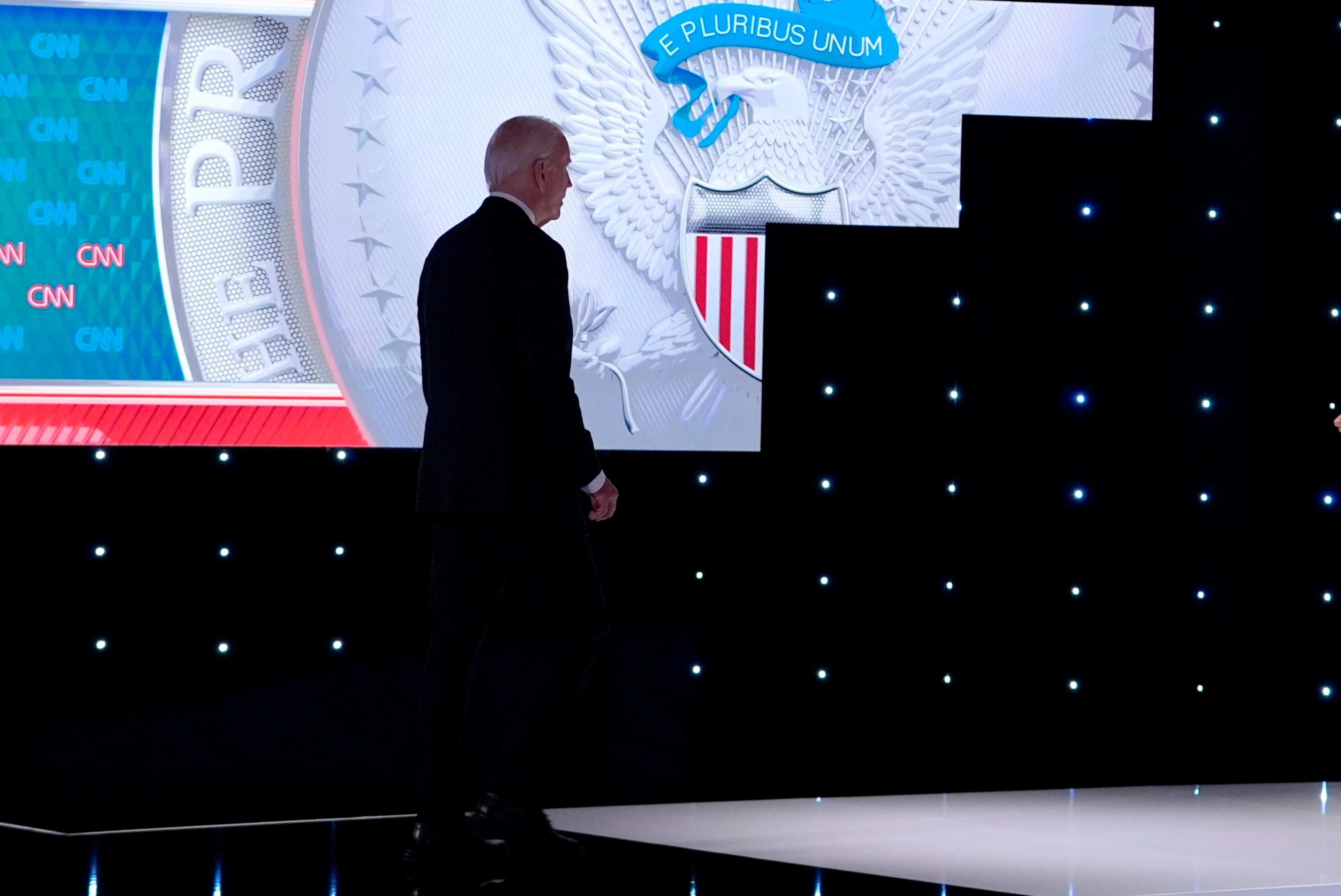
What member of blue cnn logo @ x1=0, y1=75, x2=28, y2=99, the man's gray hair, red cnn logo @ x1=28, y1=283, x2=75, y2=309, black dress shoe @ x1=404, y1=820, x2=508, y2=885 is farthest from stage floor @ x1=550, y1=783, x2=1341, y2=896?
blue cnn logo @ x1=0, y1=75, x2=28, y2=99

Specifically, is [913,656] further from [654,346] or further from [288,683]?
[288,683]

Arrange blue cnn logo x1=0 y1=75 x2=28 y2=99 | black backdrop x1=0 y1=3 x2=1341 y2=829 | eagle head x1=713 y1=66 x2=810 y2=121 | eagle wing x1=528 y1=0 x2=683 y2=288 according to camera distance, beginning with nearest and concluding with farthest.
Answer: blue cnn logo x1=0 y1=75 x2=28 y2=99, black backdrop x1=0 y1=3 x2=1341 y2=829, eagle wing x1=528 y1=0 x2=683 y2=288, eagle head x1=713 y1=66 x2=810 y2=121

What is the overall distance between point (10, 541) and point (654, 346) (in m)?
1.47

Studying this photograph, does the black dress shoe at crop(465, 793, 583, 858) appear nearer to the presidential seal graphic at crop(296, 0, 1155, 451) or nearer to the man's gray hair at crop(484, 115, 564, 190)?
the presidential seal graphic at crop(296, 0, 1155, 451)

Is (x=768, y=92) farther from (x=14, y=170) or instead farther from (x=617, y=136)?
(x=14, y=170)

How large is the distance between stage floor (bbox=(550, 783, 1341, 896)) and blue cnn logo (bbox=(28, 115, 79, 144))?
5.92ft

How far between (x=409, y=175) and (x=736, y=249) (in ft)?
2.57

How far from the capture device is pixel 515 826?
3066 millimetres

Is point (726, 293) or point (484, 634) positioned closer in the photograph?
point (484, 634)

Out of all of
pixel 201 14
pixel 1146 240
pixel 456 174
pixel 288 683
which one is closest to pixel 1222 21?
pixel 1146 240

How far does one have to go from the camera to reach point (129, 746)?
355cm

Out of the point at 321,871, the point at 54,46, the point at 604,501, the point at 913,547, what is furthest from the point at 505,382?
the point at 913,547

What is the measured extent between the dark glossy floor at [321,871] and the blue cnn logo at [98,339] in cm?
102

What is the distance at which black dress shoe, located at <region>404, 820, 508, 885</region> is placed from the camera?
9.78 feet
